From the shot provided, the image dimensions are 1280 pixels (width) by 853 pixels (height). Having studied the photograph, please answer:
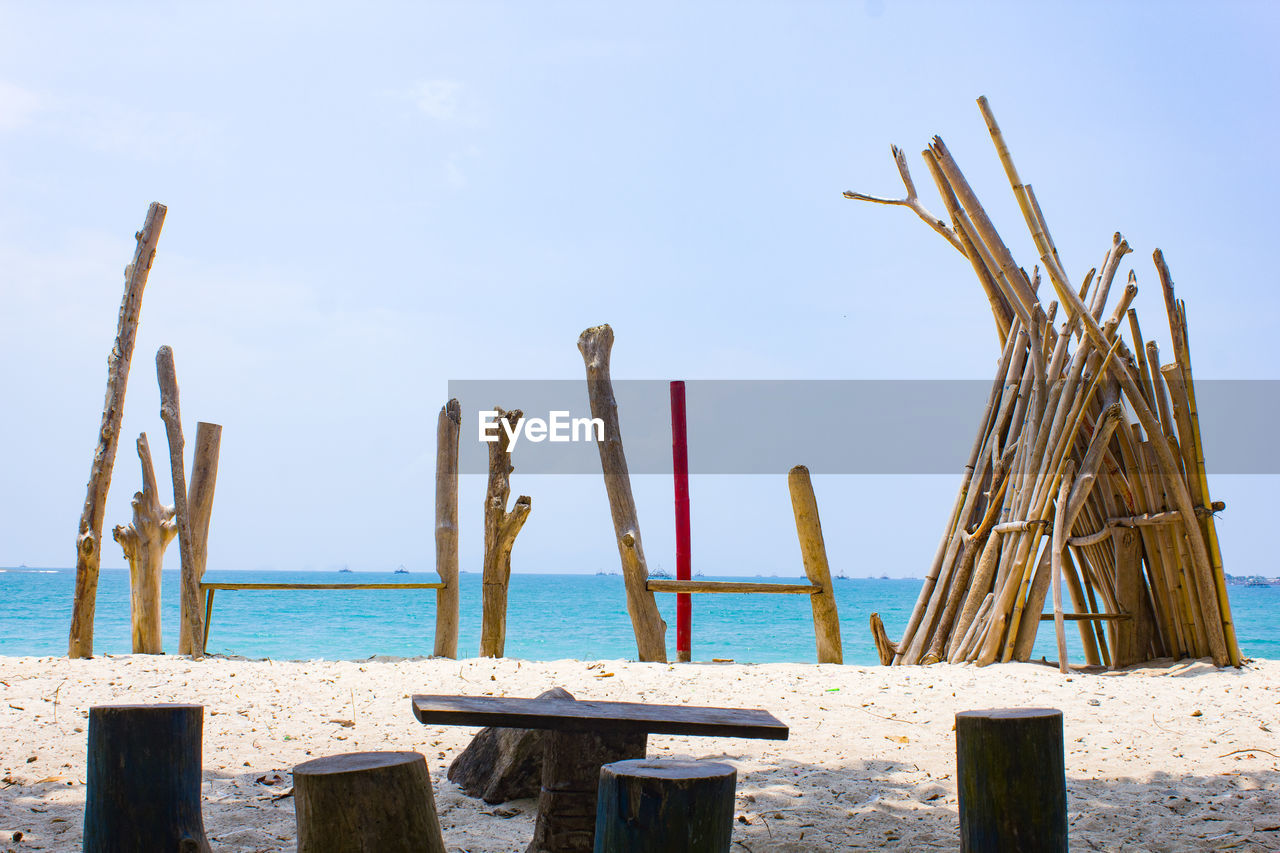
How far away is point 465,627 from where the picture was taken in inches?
1457

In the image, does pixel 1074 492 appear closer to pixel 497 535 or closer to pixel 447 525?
pixel 497 535

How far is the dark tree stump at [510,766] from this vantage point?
12.2 ft

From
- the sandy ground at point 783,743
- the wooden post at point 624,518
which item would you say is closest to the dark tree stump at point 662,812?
the sandy ground at point 783,743

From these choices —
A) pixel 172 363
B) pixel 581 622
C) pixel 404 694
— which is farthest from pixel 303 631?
pixel 404 694

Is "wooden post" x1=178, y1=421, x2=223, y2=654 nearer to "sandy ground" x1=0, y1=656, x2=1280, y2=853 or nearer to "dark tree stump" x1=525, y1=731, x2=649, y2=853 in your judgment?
"sandy ground" x1=0, y1=656, x2=1280, y2=853

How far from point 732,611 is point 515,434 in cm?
3786

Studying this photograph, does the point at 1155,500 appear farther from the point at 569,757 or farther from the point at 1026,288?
the point at 569,757

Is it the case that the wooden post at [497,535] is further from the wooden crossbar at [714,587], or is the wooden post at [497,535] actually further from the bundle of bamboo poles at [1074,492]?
the bundle of bamboo poles at [1074,492]

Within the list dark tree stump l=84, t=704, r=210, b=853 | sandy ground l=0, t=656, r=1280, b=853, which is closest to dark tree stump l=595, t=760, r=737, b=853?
sandy ground l=0, t=656, r=1280, b=853

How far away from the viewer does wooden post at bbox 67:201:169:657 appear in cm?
681

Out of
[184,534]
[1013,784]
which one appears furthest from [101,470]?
[1013,784]

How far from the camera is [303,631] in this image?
31500 millimetres

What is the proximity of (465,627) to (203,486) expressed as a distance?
100ft

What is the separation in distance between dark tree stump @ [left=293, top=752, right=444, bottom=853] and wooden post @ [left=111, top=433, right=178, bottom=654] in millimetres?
5673
